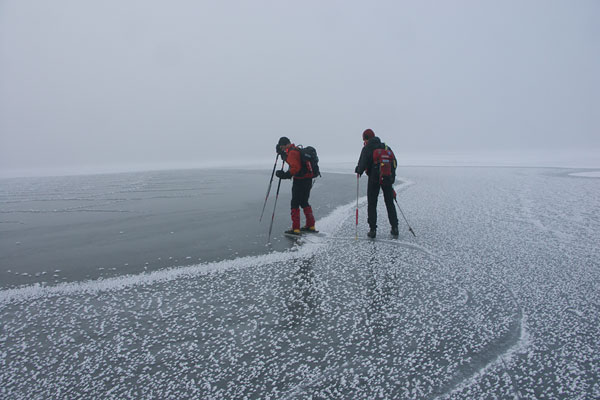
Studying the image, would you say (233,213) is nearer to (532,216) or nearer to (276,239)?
(276,239)

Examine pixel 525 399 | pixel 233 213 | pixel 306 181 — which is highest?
pixel 306 181

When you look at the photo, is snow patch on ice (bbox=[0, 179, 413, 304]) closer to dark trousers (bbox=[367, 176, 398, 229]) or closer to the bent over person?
the bent over person

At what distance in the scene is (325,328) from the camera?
3.18 metres

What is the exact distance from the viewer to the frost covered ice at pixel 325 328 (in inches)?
97.7

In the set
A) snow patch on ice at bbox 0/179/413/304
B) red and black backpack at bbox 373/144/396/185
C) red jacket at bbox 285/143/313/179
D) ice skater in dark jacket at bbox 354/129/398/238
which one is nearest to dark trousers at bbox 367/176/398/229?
ice skater in dark jacket at bbox 354/129/398/238

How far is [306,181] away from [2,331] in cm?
469

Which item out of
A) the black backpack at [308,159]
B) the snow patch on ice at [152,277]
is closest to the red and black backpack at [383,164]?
the black backpack at [308,159]

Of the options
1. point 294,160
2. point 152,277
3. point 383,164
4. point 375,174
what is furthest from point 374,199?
point 152,277

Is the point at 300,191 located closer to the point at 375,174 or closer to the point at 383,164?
the point at 375,174

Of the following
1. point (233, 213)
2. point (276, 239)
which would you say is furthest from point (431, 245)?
point (233, 213)

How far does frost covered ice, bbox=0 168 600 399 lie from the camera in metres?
2.48

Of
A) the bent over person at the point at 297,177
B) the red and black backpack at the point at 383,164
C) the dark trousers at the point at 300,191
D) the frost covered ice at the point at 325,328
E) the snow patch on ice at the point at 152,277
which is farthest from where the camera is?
the dark trousers at the point at 300,191

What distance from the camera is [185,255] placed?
551 cm

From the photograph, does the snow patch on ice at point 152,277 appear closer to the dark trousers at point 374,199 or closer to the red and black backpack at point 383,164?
the dark trousers at point 374,199
